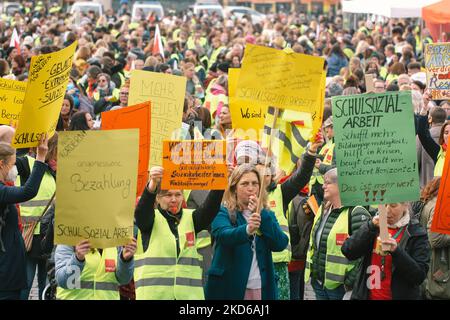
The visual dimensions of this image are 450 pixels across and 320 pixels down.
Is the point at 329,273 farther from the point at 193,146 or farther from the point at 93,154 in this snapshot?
the point at 93,154

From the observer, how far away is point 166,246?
6.70 meters

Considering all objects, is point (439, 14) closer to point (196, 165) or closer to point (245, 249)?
point (196, 165)

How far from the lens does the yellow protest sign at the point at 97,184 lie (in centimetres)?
618

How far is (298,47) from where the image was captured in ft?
60.5

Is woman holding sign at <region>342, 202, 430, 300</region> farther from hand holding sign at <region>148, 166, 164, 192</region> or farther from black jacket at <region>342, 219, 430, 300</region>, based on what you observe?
hand holding sign at <region>148, 166, 164, 192</region>

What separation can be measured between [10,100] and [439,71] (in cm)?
394

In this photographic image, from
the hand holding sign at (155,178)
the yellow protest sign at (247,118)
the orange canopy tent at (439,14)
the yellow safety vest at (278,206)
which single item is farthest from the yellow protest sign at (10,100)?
the orange canopy tent at (439,14)

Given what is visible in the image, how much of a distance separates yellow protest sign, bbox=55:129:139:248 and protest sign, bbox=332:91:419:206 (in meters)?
1.21

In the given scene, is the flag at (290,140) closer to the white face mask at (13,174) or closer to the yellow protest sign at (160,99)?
the yellow protest sign at (160,99)

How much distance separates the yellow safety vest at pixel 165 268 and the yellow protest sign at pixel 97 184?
0.54m

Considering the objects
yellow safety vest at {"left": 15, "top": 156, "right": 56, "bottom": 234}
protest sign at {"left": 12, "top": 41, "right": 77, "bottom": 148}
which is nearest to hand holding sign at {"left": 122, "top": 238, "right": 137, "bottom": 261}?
protest sign at {"left": 12, "top": 41, "right": 77, "bottom": 148}

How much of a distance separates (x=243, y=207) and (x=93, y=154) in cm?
101

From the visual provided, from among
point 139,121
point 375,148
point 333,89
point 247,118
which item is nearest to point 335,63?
point 333,89

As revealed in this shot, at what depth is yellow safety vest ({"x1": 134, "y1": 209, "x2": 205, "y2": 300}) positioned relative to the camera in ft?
21.9
